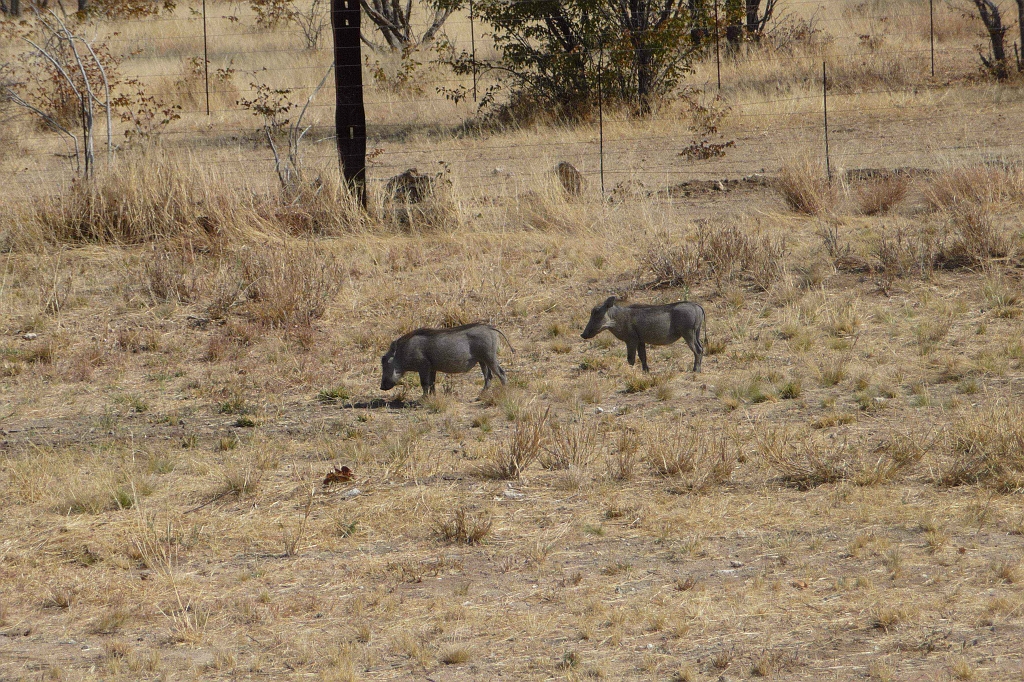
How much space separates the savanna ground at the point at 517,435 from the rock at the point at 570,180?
30cm

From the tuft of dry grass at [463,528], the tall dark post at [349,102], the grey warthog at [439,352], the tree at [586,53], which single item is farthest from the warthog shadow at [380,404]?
the tree at [586,53]

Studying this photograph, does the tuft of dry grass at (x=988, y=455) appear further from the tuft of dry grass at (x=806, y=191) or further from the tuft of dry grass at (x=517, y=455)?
the tuft of dry grass at (x=806, y=191)

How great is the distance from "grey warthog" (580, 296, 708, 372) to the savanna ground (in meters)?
0.33

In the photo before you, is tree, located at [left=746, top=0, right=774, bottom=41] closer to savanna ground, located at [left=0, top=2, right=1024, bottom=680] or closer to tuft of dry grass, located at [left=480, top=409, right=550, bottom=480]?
savanna ground, located at [left=0, top=2, right=1024, bottom=680]

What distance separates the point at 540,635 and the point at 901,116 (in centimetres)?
1625

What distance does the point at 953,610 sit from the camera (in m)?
5.05

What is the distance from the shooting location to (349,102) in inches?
547

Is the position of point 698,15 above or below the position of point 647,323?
above

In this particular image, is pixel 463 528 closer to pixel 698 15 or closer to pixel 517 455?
pixel 517 455

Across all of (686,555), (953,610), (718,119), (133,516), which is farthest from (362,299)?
(718,119)

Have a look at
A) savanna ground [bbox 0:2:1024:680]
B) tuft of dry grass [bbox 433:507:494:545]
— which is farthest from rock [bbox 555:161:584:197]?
tuft of dry grass [bbox 433:507:494:545]

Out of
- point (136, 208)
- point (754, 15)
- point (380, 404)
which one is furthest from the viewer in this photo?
point (754, 15)

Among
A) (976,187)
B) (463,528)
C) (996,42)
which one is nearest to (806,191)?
(976,187)

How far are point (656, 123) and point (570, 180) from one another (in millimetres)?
5571
